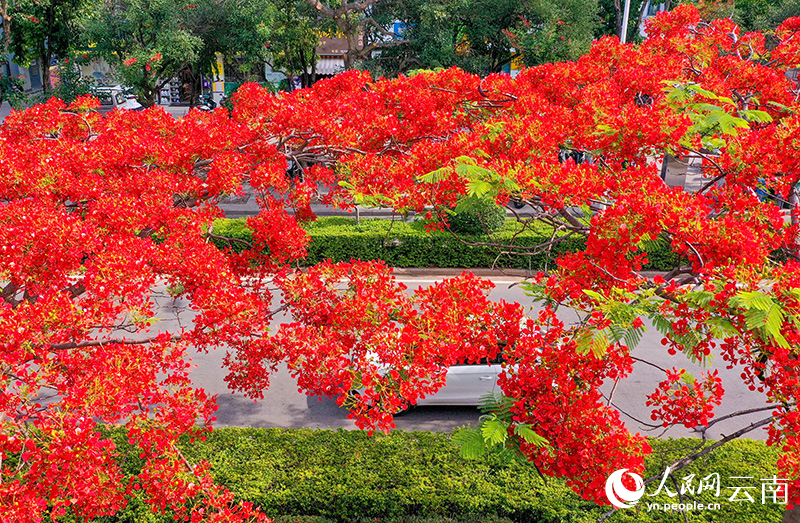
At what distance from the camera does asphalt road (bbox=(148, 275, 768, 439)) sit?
30.4 ft

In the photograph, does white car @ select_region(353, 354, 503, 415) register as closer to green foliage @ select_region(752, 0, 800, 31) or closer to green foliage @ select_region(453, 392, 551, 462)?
green foliage @ select_region(453, 392, 551, 462)

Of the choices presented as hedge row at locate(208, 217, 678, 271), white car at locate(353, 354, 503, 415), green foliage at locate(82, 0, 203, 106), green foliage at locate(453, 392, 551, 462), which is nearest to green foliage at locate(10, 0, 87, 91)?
green foliage at locate(82, 0, 203, 106)

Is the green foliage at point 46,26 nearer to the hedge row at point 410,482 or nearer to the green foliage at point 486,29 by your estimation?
the green foliage at point 486,29

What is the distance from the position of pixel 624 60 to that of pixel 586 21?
439 inches

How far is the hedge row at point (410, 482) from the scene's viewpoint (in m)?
6.44

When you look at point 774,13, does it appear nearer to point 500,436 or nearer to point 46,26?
point 46,26

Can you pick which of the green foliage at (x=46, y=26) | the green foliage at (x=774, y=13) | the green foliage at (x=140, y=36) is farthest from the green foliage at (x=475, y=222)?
the green foliage at (x=774, y=13)

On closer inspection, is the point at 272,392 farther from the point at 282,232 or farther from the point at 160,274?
the point at 160,274

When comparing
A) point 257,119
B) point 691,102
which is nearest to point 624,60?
point 691,102

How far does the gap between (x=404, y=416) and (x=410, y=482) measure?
2.72m

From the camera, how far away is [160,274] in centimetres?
529

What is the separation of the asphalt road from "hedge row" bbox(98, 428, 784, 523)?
1.76 meters

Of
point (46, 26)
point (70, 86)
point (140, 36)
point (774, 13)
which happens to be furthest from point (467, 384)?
point (774, 13)

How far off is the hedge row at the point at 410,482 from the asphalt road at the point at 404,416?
1.76 m
